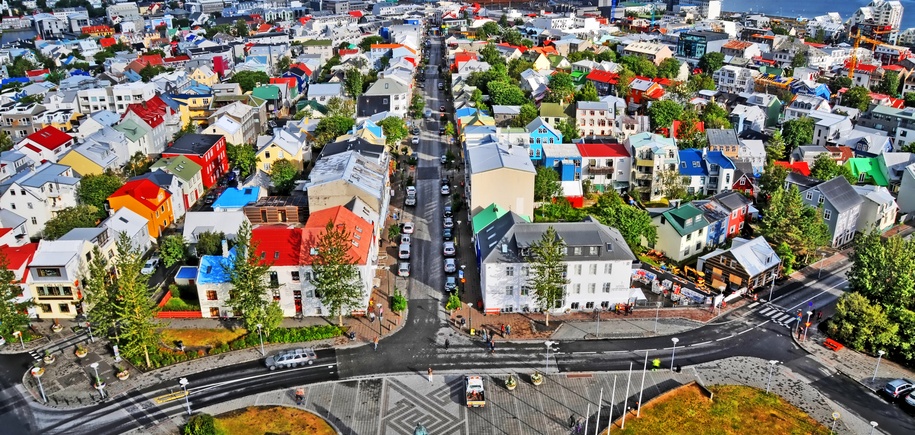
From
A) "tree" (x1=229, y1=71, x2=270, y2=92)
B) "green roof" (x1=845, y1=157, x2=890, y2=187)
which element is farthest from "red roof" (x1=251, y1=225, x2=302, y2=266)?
"tree" (x1=229, y1=71, x2=270, y2=92)

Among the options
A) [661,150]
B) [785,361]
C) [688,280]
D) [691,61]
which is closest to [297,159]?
[661,150]

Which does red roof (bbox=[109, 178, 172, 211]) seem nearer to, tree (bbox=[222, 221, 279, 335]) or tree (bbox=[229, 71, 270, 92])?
tree (bbox=[222, 221, 279, 335])

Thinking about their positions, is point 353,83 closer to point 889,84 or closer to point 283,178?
point 283,178

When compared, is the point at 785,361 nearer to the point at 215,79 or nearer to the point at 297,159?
the point at 297,159

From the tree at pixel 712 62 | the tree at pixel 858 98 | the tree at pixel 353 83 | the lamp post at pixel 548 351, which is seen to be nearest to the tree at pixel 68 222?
the lamp post at pixel 548 351

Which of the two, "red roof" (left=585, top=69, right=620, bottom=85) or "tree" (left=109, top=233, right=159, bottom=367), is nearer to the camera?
"tree" (left=109, top=233, right=159, bottom=367)

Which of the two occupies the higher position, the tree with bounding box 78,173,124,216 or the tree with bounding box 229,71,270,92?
the tree with bounding box 229,71,270,92

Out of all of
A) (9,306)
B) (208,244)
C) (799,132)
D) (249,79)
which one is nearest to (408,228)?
(208,244)
